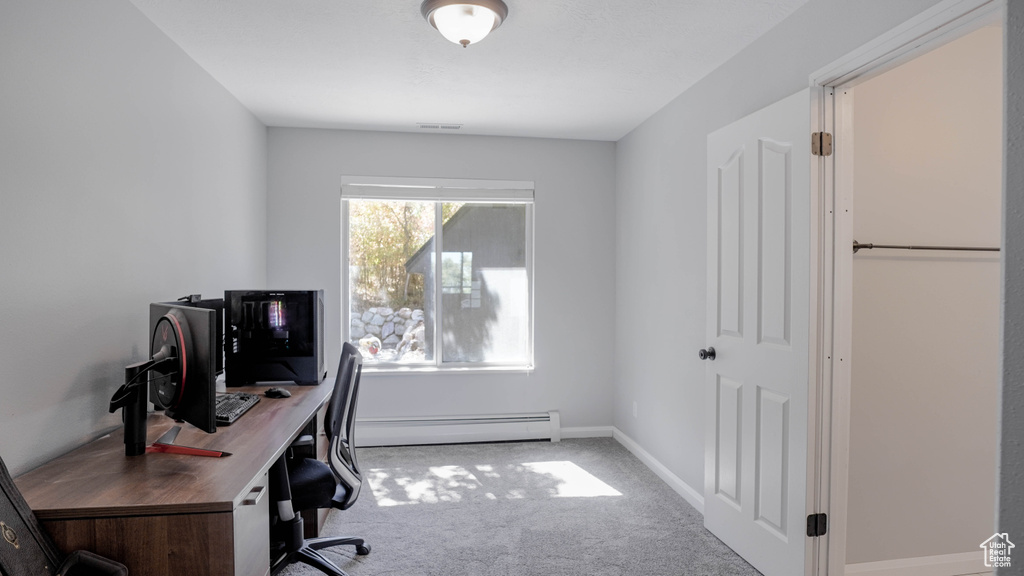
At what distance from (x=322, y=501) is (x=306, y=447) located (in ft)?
1.33

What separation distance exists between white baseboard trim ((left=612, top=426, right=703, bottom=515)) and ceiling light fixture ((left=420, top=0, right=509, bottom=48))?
269cm

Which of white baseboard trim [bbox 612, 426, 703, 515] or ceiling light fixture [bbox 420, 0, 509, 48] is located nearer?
ceiling light fixture [bbox 420, 0, 509, 48]

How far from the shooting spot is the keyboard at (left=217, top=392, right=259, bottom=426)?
7.27ft

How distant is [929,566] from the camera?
249 cm

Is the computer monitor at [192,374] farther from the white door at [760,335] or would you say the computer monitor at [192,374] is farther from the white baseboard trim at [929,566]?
the white baseboard trim at [929,566]

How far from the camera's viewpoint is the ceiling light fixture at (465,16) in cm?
222

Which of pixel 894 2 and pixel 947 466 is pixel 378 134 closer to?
pixel 894 2

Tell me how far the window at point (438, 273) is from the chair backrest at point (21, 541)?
10.0 ft

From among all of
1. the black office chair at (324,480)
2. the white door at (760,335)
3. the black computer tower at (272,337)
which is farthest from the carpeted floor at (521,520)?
the black computer tower at (272,337)

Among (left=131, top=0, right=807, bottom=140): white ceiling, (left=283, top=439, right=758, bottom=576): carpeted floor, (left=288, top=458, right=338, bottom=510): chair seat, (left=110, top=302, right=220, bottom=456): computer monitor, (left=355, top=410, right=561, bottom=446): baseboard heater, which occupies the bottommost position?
(left=283, top=439, right=758, bottom=576): carpeted floor

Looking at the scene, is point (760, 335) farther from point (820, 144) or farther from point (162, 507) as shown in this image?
point (162, 507)

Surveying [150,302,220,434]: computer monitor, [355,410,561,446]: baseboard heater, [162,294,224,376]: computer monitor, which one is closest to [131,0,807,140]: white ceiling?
[162,294,224,376]: computer monitor

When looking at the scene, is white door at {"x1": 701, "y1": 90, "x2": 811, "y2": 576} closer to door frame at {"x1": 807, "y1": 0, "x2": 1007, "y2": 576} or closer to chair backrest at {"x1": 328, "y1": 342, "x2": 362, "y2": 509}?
door frame at {"x1": 807, "y1": 0, "x2": 1007, "y2": 576}

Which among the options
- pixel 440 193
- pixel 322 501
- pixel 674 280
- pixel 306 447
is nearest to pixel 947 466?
pixel 674 280
